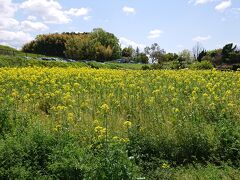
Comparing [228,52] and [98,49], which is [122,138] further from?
[98,49]

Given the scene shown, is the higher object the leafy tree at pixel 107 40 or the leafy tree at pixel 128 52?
the leafy tree at pixel 107 40

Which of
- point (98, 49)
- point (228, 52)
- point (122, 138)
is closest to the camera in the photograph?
point (122, 138)

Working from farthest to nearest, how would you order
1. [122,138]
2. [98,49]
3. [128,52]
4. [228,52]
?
[128,52] → [98,49] → [228,52] → [122,138]

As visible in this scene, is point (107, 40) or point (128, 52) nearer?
point (107, 40)

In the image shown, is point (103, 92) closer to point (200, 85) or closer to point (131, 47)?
point (200, 85)

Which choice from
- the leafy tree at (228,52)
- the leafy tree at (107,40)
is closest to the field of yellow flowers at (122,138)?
the leafy tree at (228,52)

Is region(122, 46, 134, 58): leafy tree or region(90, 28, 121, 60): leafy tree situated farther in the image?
region(122, 46, 134, 58): leafy tree

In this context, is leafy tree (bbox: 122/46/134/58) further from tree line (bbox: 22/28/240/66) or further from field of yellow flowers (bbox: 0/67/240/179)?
field of yellow flowers (bbox: 0/67/240/179)

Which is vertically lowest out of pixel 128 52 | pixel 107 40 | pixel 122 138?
pixel 128 52

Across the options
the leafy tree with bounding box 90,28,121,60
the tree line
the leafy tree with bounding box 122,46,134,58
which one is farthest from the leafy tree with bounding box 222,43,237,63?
the leafy tree with bounding box 122,46,134,58

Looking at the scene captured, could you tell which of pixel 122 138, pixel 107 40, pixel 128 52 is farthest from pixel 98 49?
pixel 122 138

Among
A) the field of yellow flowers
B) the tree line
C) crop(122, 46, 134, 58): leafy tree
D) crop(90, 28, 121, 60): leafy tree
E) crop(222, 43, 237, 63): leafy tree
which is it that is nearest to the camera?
the field of yellow flowers

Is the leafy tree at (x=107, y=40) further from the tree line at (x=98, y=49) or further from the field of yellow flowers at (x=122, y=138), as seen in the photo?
the field of yellow flowers at (x=122, y=138)

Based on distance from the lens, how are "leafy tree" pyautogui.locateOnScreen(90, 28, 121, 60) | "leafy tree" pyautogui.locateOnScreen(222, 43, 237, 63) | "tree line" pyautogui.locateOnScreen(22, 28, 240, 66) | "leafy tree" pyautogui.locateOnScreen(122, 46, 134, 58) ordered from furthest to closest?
"leafy tree" pyautogui.locateOnScreen(122, 46, 134, 58) < "leafy tree" pyautogui.locateOnScreen(90, 28, 121, 60) < "tree line" pyautogui.locateOnScreen(22, 28, 240, 66) < "leafy tree" pyautogui.locateOnScreen(222, 43, 237, 63)
